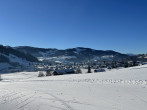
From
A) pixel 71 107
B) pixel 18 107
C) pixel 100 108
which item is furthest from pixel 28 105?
pixel 100 108

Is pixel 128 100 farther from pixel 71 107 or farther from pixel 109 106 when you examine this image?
pixel 71 107

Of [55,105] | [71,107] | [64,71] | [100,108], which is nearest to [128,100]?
[100,108]

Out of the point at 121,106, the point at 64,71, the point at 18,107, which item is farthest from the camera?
the point at 64,71

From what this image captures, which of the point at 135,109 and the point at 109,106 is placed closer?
the point at 135,109

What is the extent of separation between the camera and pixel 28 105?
13703mm

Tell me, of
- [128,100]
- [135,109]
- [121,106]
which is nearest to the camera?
[135,109]

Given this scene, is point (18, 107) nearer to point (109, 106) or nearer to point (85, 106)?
point (85, 106)

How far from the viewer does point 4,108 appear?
541 inches

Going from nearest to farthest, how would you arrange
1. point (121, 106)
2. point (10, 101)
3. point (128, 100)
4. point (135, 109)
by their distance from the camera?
point (135, 109), point (121, 106), point (128, 100), point (10, 101)

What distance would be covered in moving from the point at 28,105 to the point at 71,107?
11.7 feet

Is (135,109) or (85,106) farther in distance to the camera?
(85,106)

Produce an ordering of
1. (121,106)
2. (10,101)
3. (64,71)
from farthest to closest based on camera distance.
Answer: (64,71) → (10,101) → (121,106)

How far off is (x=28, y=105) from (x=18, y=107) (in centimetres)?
74

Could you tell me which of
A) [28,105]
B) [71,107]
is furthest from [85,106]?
[28,105]
